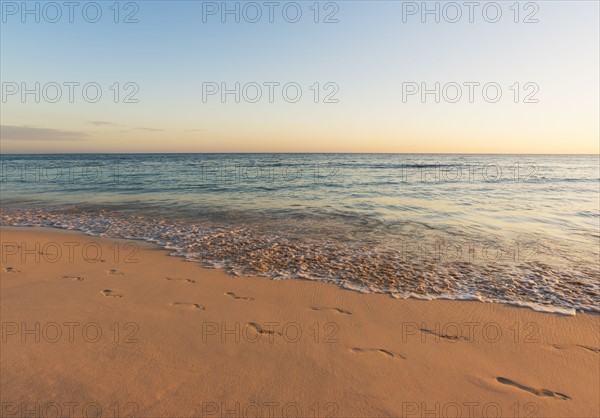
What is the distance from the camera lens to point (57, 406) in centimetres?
310

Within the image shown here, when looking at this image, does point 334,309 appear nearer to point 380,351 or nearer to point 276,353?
point 380,351

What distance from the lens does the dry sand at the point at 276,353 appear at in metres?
3.20

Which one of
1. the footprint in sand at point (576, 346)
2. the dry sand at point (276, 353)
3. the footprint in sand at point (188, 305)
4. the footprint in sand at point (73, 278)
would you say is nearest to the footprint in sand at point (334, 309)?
the dry sand at point (276, 353)

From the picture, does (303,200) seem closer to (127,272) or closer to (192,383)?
(127,272)

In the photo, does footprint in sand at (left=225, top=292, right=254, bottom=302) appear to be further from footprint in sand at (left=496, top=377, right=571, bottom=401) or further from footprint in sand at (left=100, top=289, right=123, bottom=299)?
footprint in sand at (left=496, top=377, right=571, bottom=401)

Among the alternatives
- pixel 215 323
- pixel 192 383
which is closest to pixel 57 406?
pixel 192 383

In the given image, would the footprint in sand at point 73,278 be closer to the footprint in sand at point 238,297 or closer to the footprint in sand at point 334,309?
the footprint in sand at point 238,297

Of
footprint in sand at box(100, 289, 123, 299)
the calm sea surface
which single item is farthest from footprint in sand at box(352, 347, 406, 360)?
footprint in sand at box(100, 289, 123, 299)

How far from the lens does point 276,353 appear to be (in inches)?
157

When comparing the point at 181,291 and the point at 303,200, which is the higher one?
the point at 303,200

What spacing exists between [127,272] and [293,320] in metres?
3.93

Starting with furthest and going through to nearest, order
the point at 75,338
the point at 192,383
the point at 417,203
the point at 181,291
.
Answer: the point at 417,203 → the point at 181,291 → the point at 75,338 → the point at 192,383

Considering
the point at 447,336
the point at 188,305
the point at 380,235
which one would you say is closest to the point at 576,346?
the point at 447,336

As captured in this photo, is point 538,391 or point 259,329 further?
point 259,329
